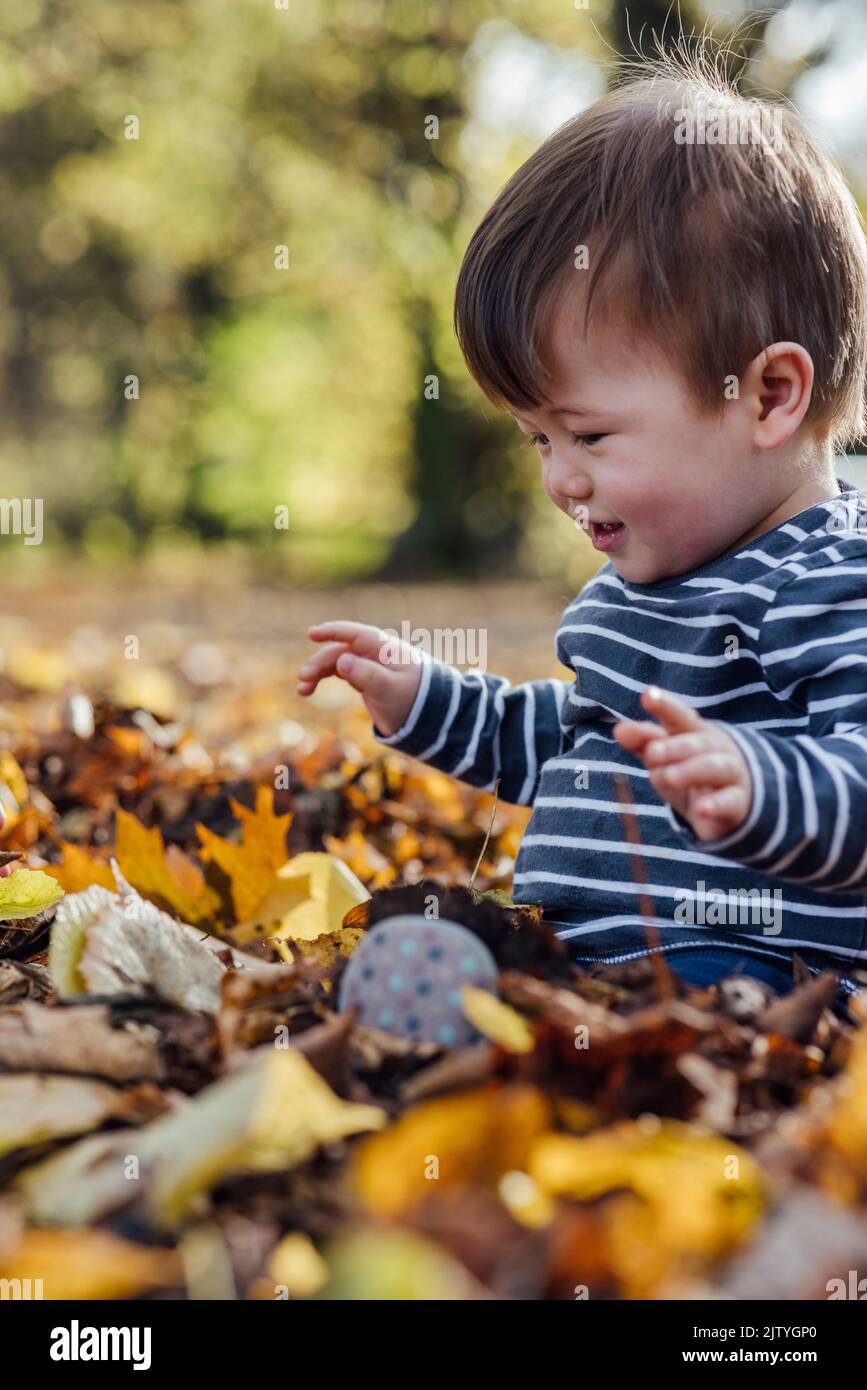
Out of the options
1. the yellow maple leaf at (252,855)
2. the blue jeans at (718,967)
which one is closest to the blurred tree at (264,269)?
the yellow maple leaf at (252,855)

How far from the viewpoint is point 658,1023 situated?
1182 millimetres

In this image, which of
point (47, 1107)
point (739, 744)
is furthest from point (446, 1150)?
point (739, 744)

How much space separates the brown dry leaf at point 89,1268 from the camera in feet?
3.14

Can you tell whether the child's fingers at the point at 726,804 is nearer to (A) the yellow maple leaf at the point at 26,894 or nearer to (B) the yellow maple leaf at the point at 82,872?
(A) the yellow maple leaf at the point at 26,894

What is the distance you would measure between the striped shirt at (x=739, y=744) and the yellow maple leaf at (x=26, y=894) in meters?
0.66

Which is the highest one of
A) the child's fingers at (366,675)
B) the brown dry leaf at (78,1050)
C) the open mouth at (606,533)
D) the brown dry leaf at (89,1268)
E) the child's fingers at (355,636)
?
the open mouth at (606,533)

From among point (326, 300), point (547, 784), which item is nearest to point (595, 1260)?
point (547, 784)

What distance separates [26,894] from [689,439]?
1.04 meters

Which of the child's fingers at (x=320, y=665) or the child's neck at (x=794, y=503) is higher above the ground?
the child's neck at (x=794, y=503)

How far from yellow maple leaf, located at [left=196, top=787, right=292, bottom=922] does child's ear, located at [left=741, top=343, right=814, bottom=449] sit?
2.75 ft

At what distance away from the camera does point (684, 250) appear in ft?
5.76

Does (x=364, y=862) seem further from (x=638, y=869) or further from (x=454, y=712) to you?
(x=638, y=869)

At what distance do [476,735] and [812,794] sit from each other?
91 cm

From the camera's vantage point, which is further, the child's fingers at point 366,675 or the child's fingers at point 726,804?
the child's fingers at point 366,675
